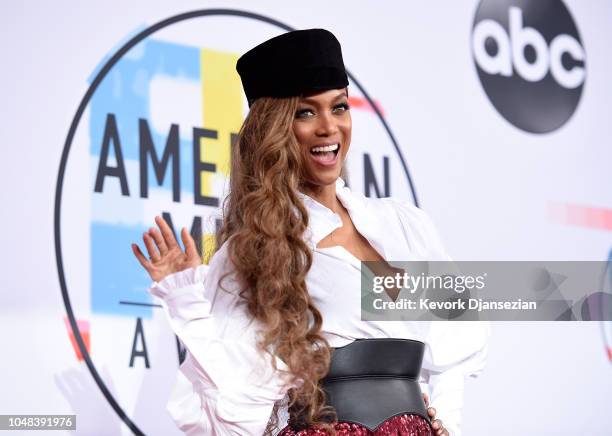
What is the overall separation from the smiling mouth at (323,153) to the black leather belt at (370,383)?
1.37 ft

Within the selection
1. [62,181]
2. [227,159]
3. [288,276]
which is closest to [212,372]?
[288,276]

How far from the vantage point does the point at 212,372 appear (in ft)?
6.91

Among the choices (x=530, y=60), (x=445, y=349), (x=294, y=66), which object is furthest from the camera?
(x=530, y=60)

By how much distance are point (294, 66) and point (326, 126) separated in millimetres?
154

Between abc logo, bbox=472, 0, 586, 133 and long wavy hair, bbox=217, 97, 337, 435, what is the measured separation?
157cm

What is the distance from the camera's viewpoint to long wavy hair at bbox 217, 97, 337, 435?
2.13 metres

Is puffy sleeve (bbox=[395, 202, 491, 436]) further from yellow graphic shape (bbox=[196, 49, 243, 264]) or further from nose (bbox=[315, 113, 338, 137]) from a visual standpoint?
yellow graphic shape (bbox=[196, 49, 243, 264])

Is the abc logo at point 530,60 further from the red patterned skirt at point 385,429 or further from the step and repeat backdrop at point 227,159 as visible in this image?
the red patterned skirt at point 385,429

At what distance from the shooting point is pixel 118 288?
2.72m

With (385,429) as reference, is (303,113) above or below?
above

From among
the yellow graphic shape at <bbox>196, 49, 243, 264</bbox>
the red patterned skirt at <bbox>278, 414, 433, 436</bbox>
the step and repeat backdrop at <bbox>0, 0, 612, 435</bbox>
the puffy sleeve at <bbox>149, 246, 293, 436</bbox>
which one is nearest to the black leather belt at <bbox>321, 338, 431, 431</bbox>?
the red patterned skirt at <bbox>278, 414, 433, 436</bbox>

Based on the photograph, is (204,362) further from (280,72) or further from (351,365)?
(280,72)

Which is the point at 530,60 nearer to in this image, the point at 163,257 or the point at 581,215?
the point at 581,215

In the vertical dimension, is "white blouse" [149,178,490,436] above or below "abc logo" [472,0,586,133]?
below
